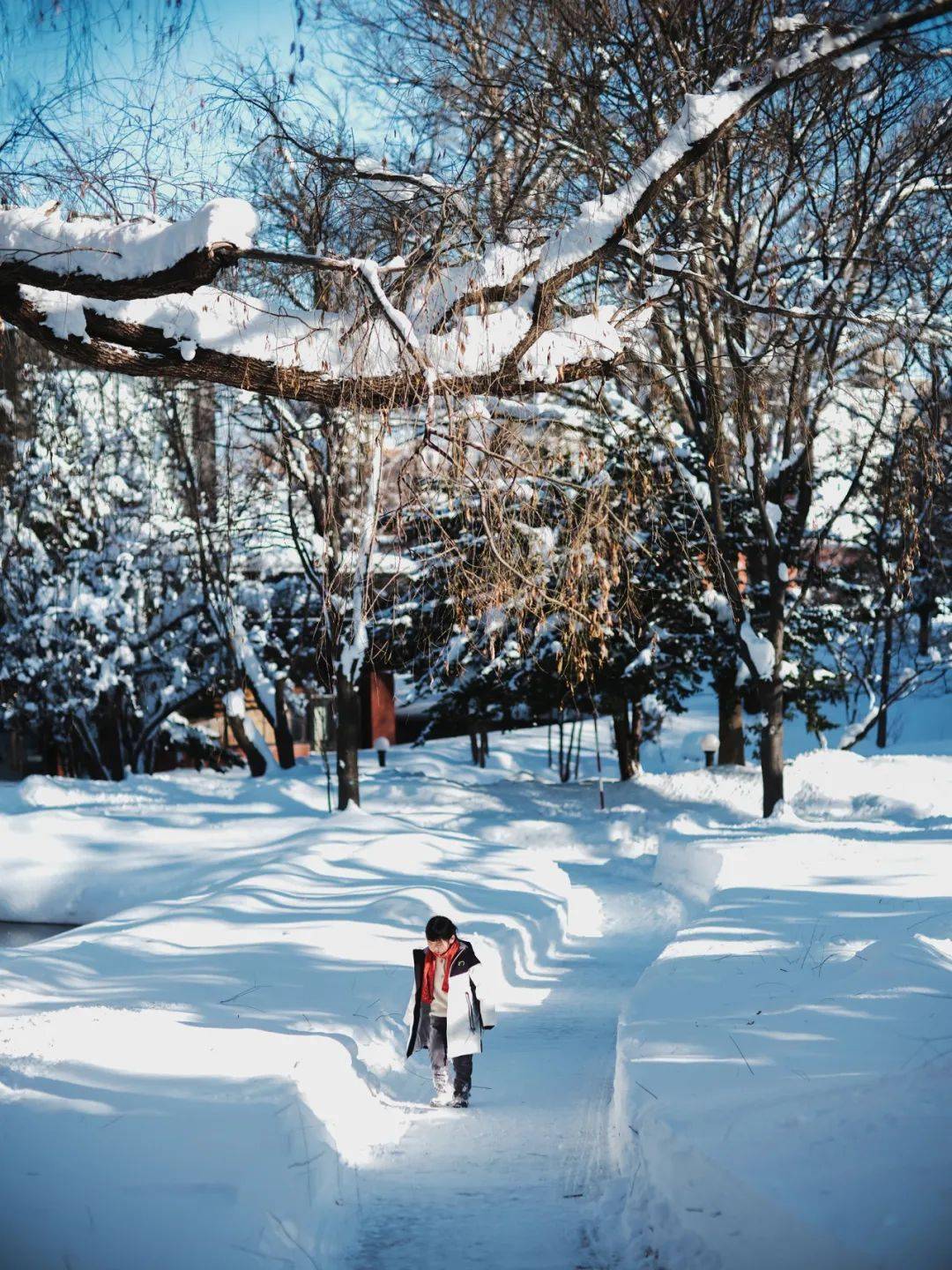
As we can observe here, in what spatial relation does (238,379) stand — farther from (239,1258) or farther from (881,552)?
(881,552)

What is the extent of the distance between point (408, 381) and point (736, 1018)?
4.03 m

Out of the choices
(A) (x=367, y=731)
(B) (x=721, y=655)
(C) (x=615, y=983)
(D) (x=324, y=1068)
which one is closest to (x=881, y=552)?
(B) (x=721, y=655)

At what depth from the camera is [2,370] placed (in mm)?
10242

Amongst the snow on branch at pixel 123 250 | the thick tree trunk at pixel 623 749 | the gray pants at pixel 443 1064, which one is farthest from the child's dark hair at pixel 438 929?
the thick tree trunk at pixel 623 749

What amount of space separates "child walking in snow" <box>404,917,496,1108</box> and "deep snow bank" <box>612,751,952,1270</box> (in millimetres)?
934

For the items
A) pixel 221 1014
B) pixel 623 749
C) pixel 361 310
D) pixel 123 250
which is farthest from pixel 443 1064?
pixel 623 749

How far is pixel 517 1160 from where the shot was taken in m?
6.17

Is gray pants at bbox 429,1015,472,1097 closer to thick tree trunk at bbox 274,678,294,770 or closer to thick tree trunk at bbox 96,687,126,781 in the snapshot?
thick tree trunk at bbox 96,687,126,781

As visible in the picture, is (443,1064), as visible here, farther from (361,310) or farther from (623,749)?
(623,749)

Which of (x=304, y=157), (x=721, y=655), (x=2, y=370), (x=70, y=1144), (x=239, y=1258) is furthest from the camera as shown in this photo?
(x=721, y=655)

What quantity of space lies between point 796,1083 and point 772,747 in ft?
42.4

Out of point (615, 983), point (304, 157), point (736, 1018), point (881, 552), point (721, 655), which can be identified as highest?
point (304, 157)

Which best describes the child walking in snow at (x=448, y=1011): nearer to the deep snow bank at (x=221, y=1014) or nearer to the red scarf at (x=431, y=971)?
the red scarf at (x=431, y=971)

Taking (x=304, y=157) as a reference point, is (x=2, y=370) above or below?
below
